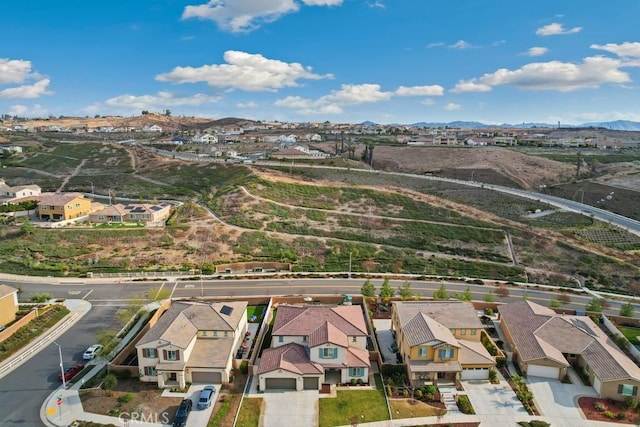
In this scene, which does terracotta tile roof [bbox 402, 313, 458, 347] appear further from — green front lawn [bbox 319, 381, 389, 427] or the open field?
the open field

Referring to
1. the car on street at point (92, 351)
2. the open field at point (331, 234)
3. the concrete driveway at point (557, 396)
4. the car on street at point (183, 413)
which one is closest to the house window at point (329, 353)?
the car on street at point (183, 413)

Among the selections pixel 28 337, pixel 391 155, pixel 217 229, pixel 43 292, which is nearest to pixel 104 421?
pixel 28 337

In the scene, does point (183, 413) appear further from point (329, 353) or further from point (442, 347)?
point (442, 347)

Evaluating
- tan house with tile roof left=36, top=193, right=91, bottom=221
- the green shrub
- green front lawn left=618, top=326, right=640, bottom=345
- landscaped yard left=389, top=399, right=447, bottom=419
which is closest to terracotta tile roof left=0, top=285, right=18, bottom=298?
the green shrub

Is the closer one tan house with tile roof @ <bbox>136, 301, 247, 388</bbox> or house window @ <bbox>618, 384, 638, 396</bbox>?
house window @ <bbox>618, 384, 638, 396</bbox>

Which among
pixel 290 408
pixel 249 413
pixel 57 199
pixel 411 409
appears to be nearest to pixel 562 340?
pixel 411 409

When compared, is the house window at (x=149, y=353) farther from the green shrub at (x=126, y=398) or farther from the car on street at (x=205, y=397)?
the car on street at (x=205, y=397)

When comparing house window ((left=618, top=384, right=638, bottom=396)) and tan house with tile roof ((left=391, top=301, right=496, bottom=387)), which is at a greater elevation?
tan house with tile roof ((left=391, top=301, right=496, bottom=387))
